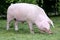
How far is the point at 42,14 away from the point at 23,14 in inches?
31.6

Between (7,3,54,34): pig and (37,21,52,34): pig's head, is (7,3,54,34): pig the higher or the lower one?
the higher one

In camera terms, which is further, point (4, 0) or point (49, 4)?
point (49, 4)

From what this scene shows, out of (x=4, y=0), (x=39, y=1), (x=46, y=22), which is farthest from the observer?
(x=39, y=1)

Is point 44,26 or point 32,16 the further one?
point 32,16

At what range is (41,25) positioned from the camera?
10992 mm

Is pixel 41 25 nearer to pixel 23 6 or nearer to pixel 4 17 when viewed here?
pixel 23 6

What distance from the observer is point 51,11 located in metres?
20.5

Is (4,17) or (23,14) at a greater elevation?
(23,14)

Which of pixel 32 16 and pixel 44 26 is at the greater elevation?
pixel 32 16

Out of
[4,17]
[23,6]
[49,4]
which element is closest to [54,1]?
[49,4]

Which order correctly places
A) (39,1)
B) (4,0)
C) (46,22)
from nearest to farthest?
(46,22), (4,0), (39,1)

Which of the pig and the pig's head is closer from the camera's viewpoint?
the pig's head

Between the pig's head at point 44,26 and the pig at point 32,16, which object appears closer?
the pig's head at point 44,26

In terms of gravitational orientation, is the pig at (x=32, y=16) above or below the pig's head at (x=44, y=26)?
above
